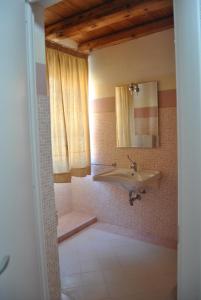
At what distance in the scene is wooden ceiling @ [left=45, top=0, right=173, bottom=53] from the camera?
218 centimetres

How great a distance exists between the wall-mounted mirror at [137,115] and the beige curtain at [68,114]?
0.46 m

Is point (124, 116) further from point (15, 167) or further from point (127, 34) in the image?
point (15, 167)

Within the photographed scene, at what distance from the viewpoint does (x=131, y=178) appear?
254 centimetres

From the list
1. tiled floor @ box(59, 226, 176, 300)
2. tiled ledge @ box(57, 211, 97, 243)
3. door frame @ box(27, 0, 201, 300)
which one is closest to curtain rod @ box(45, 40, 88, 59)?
door frame @ box(27, 0, 201, 300)

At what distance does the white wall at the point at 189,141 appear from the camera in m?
0.80

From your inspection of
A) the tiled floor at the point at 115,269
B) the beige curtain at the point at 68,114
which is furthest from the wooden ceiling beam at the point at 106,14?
the tiled floor at the point at 115,269

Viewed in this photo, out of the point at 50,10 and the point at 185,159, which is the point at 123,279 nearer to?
the point at 185,159

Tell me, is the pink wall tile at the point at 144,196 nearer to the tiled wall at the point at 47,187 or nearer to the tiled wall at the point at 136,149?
the tiled wall at the point at 136,149

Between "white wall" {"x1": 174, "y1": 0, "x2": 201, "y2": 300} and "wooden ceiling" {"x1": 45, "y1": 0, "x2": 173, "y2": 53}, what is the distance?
4.98 ft

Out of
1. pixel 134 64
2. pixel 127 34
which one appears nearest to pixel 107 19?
pixel 127 34

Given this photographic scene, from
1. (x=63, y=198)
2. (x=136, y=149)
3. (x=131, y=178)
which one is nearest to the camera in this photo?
(x=131, y=178)

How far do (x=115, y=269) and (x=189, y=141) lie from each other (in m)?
1.85

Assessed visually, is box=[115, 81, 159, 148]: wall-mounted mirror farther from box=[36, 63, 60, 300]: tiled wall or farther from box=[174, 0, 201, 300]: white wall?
box=[174, 0, 201, 300]: white wall

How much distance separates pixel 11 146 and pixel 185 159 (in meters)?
0.69
